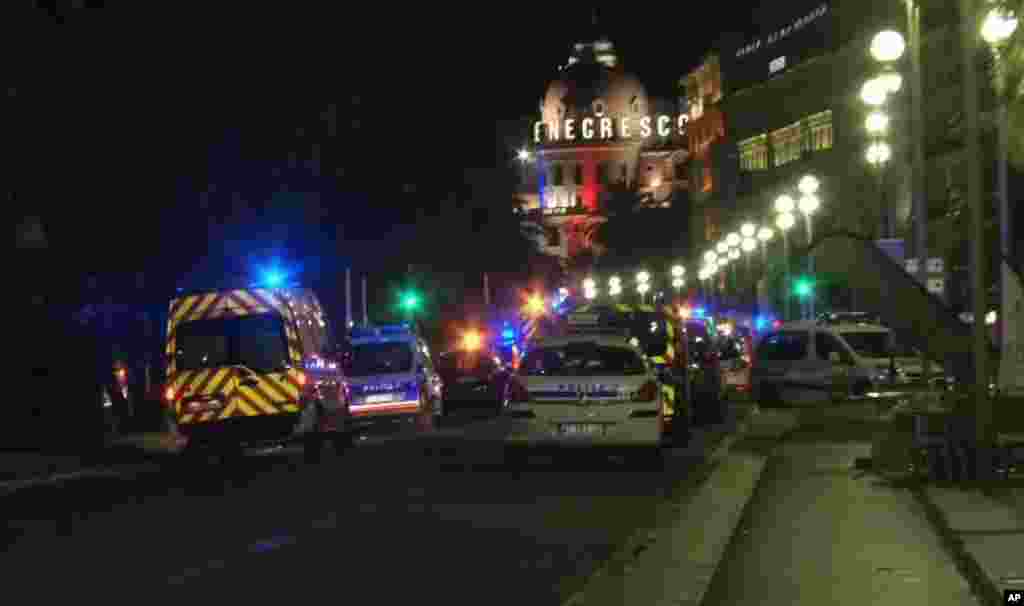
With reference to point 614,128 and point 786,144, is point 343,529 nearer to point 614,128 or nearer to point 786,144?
point 786,144

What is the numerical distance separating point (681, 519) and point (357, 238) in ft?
84.8

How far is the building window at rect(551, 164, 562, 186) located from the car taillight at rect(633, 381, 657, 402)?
143 metres

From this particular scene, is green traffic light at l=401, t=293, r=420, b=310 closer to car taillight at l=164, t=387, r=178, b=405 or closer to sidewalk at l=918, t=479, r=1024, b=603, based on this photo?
car taillight at l=164, t=387, r=178, b=405

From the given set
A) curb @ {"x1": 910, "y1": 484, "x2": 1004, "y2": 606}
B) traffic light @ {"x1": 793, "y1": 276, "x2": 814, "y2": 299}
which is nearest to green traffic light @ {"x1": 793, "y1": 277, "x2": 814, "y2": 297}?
traffic light @ {"x1": 793, "y1": 276, "x2": 814, "y2": 299}

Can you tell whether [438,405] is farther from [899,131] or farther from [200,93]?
[899,131]

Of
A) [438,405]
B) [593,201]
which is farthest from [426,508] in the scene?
[593,201]

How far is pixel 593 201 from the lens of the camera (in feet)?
Result: 534

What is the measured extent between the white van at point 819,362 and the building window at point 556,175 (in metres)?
130

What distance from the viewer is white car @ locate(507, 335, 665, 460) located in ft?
69.2

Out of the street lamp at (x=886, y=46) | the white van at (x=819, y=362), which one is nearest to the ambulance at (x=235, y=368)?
the street lamp at (x=886, y=46)

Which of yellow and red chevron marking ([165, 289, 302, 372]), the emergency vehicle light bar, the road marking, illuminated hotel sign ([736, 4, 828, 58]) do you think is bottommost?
the road marking

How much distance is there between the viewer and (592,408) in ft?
69.3

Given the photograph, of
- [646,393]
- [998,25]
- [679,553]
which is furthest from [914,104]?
[679,553]

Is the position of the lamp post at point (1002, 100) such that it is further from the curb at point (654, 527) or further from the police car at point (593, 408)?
the police car at point (593, 408)
